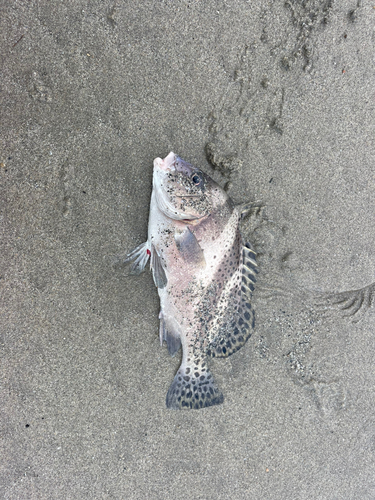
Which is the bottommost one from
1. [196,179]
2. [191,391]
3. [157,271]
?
[191,391]

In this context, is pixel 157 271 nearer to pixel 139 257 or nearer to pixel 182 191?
pixel 139 257

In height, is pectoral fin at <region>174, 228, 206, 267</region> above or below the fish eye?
below

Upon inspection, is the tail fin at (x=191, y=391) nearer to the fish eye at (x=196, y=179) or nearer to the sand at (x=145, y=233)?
the sand at (x=145, y=233)

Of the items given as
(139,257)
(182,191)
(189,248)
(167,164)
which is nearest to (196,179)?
(182,191)

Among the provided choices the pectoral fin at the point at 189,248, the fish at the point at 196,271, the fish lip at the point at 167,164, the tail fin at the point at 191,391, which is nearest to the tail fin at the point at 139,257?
the fish at the point at 196,271

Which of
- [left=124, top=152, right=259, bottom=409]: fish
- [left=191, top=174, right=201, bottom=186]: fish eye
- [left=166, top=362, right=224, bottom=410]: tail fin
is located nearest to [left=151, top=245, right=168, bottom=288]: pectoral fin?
[left=124, top=152, right=259, bottom=409]: fish

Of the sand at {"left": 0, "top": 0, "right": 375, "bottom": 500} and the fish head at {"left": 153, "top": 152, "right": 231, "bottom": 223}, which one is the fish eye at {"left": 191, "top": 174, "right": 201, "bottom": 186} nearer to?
the fish head at {"left": 153, "top": 152, "right": 231, "bottom": 223}
